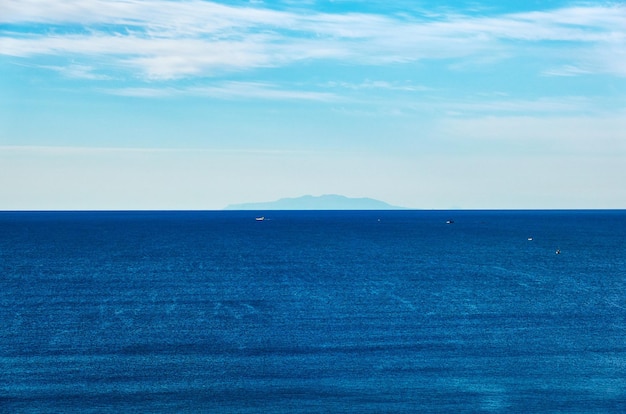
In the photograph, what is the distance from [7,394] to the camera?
5494 cm

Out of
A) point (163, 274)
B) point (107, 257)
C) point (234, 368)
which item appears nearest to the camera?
point (234, 368)

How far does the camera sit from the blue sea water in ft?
181

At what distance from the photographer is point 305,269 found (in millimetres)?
134000

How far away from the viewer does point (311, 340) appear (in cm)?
7194

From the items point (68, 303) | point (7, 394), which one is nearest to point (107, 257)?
point (68, 303)

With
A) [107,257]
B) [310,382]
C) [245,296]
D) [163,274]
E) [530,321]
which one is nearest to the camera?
[310,382]

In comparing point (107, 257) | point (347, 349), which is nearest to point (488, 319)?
point (347, 349)

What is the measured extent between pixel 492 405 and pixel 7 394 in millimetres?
32575

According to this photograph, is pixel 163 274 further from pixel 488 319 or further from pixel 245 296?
pixel 488 319

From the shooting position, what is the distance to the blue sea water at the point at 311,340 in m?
55.0

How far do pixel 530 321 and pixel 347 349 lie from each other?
23.3 meters

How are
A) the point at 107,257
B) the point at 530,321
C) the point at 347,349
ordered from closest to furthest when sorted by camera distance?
1. the point at 347,349
2. the point at 530,321
3. the point at 107,257

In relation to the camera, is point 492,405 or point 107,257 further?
point 107,257

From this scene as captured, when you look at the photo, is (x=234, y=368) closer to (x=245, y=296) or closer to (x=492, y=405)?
(x=492, y=405)
